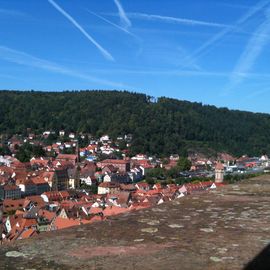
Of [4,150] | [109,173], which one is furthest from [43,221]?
[4,150]

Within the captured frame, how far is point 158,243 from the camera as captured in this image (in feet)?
6.78

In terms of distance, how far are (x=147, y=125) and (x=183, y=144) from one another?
9.16 m

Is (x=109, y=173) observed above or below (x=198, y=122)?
below

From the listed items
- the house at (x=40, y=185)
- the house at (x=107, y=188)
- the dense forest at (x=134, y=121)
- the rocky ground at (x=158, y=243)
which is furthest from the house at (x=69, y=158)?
the rocky ground at (x=158, y=243)

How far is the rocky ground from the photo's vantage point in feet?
5.68

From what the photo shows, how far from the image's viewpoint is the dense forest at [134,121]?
100750 millimetres

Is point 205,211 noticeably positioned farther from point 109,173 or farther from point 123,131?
point 123,131

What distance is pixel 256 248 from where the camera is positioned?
2.00 metres

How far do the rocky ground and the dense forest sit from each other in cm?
9131

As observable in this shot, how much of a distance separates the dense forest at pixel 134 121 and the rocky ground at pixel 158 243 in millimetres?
91309

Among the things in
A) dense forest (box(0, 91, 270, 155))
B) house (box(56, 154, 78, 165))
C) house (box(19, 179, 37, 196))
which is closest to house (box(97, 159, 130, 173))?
house (box(56, 154, 78, 165))

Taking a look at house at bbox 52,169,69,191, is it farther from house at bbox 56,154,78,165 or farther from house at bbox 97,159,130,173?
house at bbox 56,154,78,165

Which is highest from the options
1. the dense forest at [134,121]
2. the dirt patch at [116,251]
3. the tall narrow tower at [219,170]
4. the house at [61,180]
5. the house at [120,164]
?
the dense forest at [134,121]

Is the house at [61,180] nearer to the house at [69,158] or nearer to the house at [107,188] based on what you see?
the house at [107,188]
